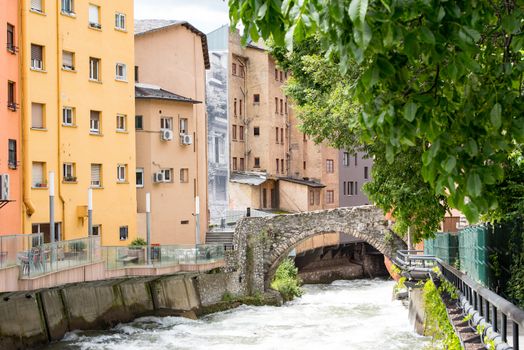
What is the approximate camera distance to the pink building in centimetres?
2872

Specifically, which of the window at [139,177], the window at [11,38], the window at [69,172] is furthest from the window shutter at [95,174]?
the window at [11,38]

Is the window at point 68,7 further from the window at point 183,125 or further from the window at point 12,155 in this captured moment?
the window at point 183,125

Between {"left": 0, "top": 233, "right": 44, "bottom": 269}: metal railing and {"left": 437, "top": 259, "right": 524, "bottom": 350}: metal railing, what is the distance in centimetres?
990

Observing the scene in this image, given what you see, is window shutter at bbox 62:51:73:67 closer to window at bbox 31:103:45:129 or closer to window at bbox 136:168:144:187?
window at bbox 31:103:45:129

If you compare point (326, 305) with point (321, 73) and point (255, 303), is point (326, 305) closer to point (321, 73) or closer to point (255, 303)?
point (255, 303)

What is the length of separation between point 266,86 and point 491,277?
159 feet

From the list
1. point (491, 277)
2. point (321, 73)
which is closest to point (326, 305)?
point (321, 73)

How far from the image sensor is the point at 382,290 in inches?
2076

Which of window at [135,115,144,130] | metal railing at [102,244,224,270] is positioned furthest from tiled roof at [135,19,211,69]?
metal railing at [102,244,224,270]

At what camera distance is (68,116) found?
34.2m

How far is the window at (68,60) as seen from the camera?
3372cm

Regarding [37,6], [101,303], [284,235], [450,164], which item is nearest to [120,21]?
[37,6]

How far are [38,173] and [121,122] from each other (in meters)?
6.07

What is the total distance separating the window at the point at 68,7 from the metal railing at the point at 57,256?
9.97 m
